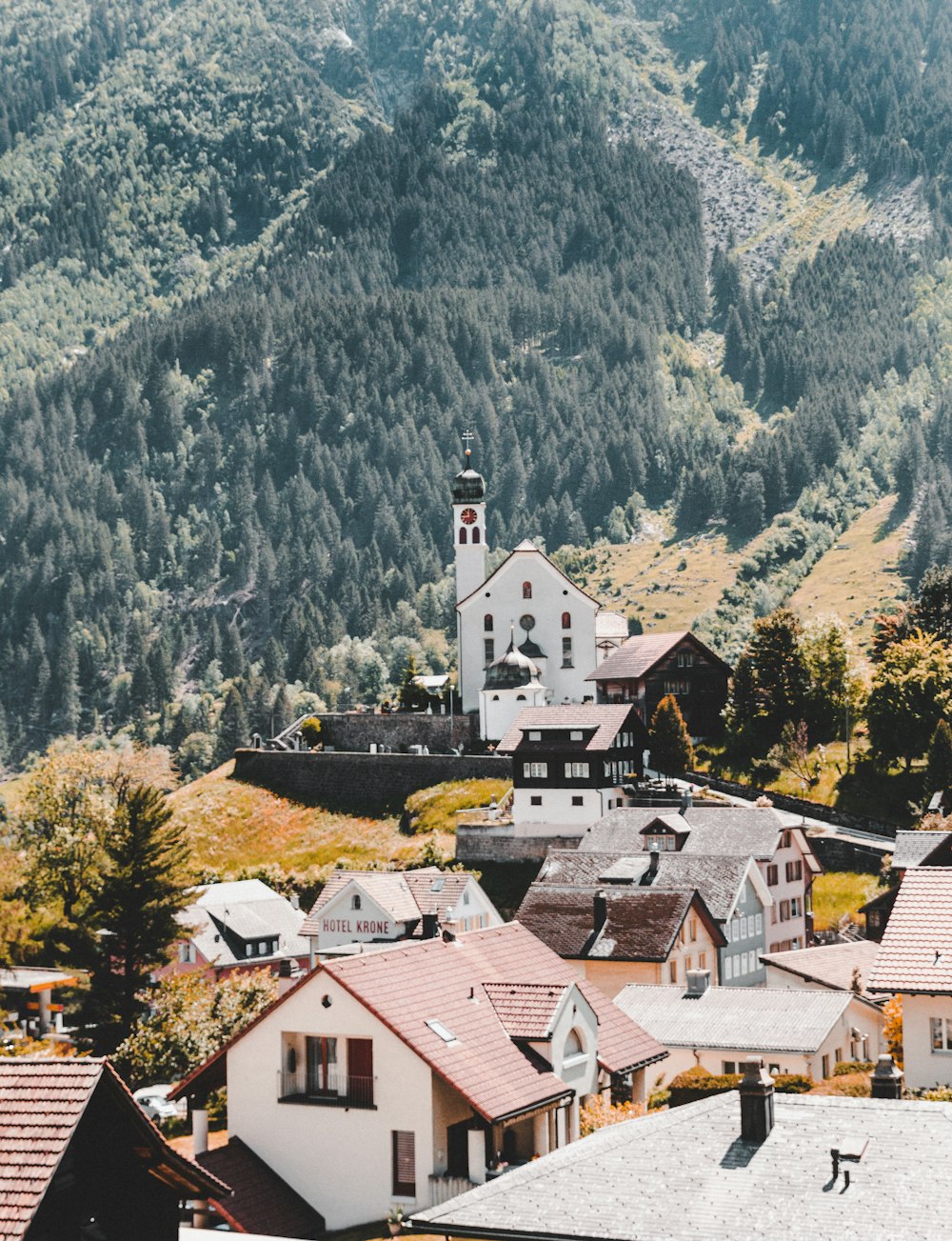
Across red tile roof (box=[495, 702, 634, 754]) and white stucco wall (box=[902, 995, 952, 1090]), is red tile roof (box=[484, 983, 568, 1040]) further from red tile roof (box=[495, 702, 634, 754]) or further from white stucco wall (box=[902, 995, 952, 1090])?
red tile roof (box=[495, 702, 634, 754])

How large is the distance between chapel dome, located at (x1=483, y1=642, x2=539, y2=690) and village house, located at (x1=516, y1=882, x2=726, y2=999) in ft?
145

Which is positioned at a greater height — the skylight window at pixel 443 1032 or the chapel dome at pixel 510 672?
the chapel dome at pixel 510 672

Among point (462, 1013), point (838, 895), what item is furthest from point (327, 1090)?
point (838, 895)

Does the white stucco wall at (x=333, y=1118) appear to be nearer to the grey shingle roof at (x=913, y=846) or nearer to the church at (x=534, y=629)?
the grey shingle roof at (x=913, y=846)

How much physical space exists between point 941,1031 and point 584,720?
64270mm

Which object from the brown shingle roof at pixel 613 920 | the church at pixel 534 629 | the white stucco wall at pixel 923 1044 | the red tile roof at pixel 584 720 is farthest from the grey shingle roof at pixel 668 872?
the church at pixel 534 629

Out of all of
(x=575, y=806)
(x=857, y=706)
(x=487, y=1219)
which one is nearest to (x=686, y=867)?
(x=575, y=806)

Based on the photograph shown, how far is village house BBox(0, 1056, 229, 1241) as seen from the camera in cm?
1917

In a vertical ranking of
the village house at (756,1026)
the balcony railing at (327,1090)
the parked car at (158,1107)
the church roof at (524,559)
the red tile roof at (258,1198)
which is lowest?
the parked car at (158,1107)

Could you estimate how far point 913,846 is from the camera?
7688 cm

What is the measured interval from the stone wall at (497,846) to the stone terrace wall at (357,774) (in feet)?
34.3

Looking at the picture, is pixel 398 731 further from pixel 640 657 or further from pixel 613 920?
pixel 613 920

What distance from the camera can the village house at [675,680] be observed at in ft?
381

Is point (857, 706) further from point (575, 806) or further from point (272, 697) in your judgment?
point (272, 697)
